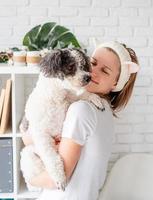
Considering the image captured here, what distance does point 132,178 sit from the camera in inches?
96.2

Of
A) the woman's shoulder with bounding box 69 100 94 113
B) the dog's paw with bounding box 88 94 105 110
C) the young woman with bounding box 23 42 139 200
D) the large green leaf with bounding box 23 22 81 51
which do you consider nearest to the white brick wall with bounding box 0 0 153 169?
the large green leaf with bounding box 23 22 81 51

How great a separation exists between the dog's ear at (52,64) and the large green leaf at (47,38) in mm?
853

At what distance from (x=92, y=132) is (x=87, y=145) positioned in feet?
0.18

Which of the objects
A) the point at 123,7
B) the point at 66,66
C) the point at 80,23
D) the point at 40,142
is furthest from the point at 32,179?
the point at 123,7

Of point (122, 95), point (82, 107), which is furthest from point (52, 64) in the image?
point (122, 95)

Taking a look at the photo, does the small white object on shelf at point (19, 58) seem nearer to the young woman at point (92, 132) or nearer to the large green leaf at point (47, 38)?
the large green leaf at point (47, 38)

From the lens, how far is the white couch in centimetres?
240

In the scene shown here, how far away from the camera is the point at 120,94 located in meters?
1.57

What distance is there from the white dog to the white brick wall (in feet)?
3.56

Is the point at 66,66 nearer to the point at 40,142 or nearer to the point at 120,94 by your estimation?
the point at 40,142

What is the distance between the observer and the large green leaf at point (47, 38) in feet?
6.81

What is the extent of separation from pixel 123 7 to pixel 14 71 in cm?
92

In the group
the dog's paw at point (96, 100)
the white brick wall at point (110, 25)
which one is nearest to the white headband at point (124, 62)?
the dog's paw at point (96, 100)

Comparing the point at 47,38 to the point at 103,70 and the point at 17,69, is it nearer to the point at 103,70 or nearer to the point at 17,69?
the point at 17,69
